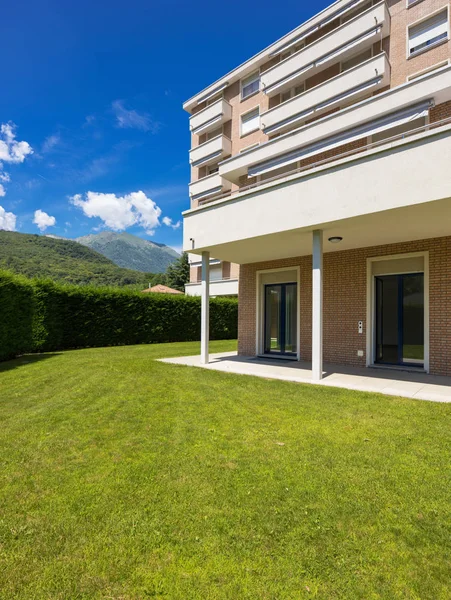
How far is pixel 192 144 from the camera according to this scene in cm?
2922

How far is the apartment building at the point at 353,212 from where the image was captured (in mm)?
7207

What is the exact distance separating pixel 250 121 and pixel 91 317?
1631 cm

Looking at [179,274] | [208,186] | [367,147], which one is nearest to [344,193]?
[367,147]

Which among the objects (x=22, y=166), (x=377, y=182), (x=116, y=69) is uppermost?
(x=22, y=166)

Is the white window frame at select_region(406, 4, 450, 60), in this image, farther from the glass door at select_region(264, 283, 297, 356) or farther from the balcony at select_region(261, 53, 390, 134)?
the glass door at select_region(264, 283, 297, 356)

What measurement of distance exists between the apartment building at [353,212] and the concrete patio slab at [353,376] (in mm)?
557

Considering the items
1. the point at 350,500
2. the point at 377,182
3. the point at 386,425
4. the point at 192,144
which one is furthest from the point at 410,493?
the point at 192,144

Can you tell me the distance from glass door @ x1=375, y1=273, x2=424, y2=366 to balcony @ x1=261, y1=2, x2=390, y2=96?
12774 mm

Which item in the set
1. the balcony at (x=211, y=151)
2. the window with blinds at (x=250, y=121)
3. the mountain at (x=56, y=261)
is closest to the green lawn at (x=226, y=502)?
the window with blinds at (x=250, y=121)

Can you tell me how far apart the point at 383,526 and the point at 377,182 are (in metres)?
6.38

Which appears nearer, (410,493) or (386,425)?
(410,493)

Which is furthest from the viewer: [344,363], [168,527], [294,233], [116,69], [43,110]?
[43,110]

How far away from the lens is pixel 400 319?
1017 centimetres

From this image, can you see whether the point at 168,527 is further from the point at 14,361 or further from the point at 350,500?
the point at 14,361
